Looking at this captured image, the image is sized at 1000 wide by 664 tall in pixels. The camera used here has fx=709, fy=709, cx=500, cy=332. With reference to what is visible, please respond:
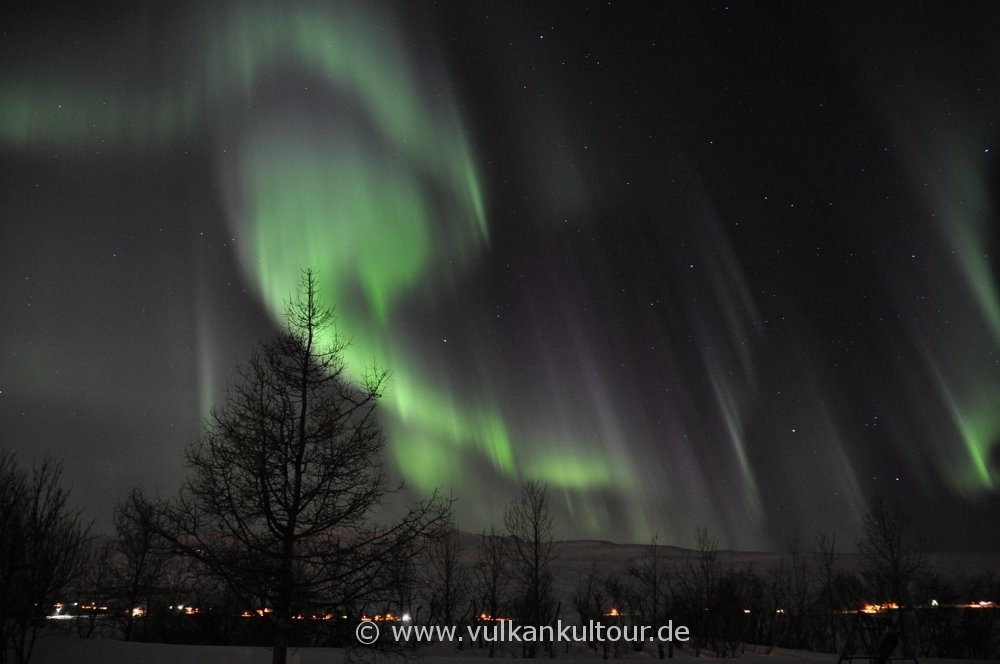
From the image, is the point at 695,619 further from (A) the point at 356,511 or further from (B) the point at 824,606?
(A) the point at 356,511

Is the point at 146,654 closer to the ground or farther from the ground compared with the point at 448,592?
farther from the ground

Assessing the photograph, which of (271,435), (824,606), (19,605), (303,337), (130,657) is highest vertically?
(303,337)

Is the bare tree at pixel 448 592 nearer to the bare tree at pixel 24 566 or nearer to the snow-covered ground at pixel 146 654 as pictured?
the snow-covered ground at pixel 146 654

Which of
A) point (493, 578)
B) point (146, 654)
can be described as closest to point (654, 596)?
point (493, 578)

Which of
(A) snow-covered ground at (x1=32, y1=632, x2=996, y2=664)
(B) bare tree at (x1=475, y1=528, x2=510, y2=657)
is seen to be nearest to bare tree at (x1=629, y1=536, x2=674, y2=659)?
(B) bare tree at (x1=475, y1=528, x2=510, y2=657)

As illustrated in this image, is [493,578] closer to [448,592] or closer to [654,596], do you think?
[448,592]

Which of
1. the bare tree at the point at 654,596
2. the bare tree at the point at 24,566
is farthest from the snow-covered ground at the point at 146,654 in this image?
the bare tree at the point at 654,596

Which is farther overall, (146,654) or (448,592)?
(448,592)

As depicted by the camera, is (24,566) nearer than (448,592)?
Yes

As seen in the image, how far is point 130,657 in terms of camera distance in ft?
85.9

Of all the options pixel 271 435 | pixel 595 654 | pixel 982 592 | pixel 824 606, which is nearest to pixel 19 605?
pixel 271 435

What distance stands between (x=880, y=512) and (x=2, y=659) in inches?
2257

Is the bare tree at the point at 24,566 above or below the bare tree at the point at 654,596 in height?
above

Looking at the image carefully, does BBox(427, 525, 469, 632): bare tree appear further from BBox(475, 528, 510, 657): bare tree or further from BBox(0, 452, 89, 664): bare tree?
BBox(0, 452, 89, 664): bare tree
